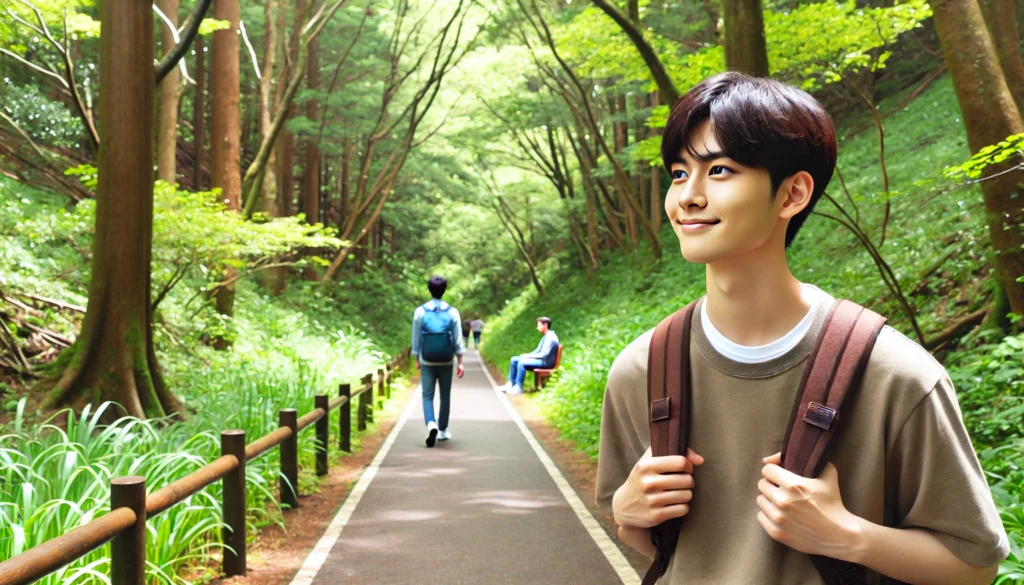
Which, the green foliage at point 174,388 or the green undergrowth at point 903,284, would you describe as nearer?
the green foliage at point 174,388

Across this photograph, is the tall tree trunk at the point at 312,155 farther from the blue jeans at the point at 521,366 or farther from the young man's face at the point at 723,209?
the young man's face at the point at 723,209

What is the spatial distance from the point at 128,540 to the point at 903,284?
34.3 feet

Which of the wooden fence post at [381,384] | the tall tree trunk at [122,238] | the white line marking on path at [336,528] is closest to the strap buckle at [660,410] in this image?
the white line marking on path at [336,528]

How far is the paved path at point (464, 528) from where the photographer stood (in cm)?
596

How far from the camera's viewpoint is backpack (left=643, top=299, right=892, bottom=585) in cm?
147

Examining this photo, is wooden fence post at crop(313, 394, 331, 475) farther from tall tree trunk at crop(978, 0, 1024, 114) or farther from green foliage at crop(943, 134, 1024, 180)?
tall tree trunk at crop(978, 0, 1024, 114)

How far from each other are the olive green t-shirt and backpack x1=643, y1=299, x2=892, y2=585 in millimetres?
35

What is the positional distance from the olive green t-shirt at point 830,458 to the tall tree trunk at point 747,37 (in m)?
7.86

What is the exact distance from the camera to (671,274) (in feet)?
72.7

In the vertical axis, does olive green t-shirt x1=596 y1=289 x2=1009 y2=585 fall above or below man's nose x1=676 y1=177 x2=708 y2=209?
below

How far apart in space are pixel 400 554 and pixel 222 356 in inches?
398

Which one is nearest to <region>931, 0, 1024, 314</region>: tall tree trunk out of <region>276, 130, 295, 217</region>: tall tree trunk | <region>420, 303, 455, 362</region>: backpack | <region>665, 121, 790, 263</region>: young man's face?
<region>420, 303, 455, 362</region>: backpack

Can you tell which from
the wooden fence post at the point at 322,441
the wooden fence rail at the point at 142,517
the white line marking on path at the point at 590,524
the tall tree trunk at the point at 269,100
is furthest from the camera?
the tall tree trunk at the point at 269,100

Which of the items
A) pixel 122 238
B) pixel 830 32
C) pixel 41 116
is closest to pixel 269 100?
pixel 41 116
